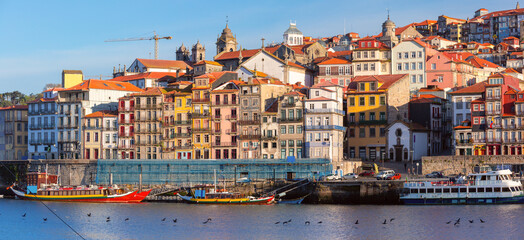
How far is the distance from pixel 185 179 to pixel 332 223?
3293 cm

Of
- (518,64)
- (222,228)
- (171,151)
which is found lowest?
(222,228)

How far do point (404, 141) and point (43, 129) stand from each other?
51746 millimetres

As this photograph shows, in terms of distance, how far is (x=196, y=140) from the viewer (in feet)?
371

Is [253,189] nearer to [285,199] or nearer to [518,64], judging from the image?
[285,199]

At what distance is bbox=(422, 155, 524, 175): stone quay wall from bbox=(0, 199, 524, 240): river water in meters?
12.3

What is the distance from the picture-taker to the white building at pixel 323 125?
105188mm

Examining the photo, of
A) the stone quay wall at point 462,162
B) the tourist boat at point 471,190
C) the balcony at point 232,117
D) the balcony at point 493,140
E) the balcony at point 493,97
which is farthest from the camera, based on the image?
the balcony at point 232,117

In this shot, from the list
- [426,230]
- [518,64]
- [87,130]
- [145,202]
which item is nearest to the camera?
[426,230]

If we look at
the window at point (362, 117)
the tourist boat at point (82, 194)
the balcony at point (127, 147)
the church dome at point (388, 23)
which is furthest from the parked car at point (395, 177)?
the church dome at point (388, 23)

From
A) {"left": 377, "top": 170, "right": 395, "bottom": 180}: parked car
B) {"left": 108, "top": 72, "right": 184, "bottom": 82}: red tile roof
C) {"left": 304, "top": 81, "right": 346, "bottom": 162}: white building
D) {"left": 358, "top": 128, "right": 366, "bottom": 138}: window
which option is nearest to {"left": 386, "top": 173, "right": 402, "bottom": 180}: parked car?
{"left": 377, "top": 170, "right": 395, "bottom": 180}: parked car

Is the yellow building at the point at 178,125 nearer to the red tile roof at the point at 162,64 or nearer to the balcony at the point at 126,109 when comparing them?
the balcony at the point at 126,109

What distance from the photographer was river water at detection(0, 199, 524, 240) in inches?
2785

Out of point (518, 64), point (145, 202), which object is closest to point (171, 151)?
point (145, 202)

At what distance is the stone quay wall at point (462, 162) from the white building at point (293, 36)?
265ft
